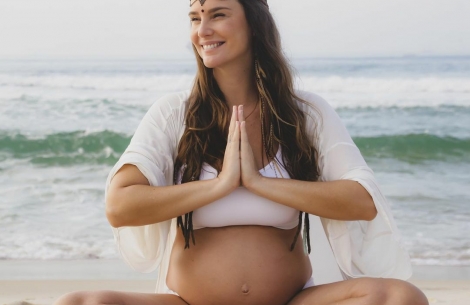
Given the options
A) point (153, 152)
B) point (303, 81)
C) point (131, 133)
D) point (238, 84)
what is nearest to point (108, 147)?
point (131, 133)

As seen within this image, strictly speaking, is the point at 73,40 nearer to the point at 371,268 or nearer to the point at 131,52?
the point at 131,52

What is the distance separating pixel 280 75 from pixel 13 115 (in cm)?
877

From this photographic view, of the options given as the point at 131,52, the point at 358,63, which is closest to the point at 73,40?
the point at 131,52

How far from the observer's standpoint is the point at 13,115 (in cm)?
1118

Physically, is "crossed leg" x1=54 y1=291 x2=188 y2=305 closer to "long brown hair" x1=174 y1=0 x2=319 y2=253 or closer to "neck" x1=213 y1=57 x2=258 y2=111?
"long brown hair" x1=174 y1=0 x2=319 y2=253

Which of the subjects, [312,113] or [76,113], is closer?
[312,113]

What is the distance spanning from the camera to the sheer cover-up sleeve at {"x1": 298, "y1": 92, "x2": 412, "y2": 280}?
2.98 metres

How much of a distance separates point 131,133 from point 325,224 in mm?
7352

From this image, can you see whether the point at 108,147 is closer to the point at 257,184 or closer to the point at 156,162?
the point at 156,162

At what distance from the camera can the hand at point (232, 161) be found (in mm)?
2754

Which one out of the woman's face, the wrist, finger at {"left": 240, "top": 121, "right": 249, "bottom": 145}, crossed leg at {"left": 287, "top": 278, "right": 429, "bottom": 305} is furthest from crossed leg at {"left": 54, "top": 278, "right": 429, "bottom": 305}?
the woman's face

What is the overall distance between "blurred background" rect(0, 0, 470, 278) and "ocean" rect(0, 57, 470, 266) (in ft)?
0.09

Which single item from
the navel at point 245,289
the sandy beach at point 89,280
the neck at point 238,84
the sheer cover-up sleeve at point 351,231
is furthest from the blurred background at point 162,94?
the navel at point 245,289

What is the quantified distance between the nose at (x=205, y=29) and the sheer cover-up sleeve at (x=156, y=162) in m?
0.31
